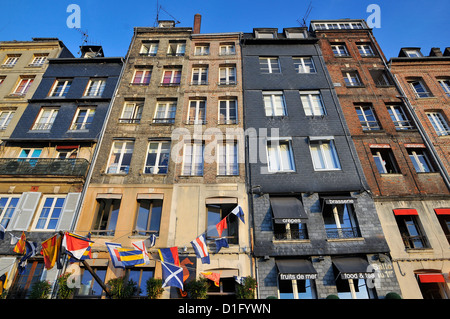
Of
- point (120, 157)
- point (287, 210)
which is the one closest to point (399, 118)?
point (287, 210)

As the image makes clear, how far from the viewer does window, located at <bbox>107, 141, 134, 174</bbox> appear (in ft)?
46.9

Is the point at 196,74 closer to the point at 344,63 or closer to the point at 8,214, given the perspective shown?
the point at 344,63

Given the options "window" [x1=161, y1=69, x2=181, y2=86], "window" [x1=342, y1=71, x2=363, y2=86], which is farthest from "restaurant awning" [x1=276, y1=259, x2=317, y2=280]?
"window" [x1=161, y1=69, x2=181, y2=86]

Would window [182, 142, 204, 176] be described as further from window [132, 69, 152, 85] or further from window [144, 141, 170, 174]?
window [132, 69, 152, 85]

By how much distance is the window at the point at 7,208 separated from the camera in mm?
12289

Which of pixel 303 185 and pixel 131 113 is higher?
pixel 131 113

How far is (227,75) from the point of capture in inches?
727

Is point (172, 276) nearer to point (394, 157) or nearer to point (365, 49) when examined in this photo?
point (394, 157)

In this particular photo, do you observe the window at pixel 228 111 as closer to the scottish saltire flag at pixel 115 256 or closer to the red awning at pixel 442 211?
the scottish saltire flag at pixel 115 256

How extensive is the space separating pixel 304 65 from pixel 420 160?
33.0ft

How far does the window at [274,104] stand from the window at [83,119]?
11755 millimetres

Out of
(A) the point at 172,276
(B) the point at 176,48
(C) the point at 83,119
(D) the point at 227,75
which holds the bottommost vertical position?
(A) the point at 172,276

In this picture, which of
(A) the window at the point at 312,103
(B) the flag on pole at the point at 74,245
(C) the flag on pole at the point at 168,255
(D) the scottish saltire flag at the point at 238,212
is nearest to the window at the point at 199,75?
(A) the window at the point at 312,103

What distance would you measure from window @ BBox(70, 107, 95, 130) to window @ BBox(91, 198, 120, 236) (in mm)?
5655
